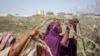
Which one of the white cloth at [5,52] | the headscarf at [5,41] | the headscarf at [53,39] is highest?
the headscarf at [5,41]

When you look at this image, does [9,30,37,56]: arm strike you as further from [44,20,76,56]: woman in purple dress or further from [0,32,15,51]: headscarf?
[44,20,76,56]: woman in purple dress

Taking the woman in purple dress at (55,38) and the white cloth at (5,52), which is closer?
the white cloth at (5,52)

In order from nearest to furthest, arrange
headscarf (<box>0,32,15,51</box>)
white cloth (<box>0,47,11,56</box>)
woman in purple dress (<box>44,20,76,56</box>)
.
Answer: white cloth (<box>0,47,11,56</box>), headscarf (<box>0,32,15,51</box>), woman in purple dress (<box>44,20,76,56</box>)

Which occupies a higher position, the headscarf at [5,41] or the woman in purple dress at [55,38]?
the headscarf at [5,41]

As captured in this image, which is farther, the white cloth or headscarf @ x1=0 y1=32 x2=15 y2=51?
headscarf @ x1=0 y1=32 x2=15 y2=51

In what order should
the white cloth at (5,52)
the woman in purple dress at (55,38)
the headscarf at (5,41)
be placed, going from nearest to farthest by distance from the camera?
the white cloth at (5,52), the headscarf at (5,41), the woman in purple dress at (55,38)

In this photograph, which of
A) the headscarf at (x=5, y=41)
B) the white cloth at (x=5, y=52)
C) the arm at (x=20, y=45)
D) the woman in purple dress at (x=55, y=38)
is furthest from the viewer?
the woman in purple dress at (x=55, y=38)

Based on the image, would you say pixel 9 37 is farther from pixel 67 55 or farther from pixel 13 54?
pixel 67 55

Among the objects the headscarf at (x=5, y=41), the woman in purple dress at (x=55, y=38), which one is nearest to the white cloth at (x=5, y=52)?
the headscarf at (x=5, y=41)

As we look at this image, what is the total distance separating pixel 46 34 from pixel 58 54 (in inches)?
17.5

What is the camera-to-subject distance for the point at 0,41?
457 cm

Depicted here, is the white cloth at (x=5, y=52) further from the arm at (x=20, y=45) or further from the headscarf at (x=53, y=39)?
the headscarf at (x=53, y=39)

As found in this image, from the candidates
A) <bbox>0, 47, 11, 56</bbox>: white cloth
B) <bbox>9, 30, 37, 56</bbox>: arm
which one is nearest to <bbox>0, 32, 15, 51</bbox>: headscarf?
<bbox>0, 47, 11, 56</bbox>: white cloth

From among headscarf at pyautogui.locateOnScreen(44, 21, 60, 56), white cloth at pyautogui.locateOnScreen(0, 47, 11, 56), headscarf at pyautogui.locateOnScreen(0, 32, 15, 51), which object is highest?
headscarf at pyautogui.locateOnScreen(0, 32, 15, 51)
